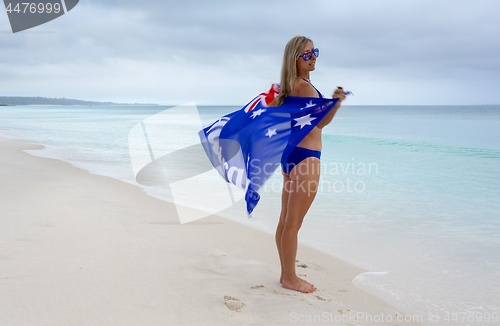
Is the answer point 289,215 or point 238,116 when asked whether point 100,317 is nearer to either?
point 289,215

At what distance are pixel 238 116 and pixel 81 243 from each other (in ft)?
7.08

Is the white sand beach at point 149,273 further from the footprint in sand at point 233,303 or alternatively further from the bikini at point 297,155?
the bikini at point 297,155

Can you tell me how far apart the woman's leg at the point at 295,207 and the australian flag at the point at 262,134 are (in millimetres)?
207

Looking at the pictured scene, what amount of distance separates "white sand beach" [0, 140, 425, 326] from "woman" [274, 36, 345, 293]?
1.41 ft

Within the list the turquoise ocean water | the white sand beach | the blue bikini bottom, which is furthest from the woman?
the turquoise ocean water

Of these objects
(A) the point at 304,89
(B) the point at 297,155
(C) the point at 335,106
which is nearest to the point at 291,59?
(A) the point at 304,89

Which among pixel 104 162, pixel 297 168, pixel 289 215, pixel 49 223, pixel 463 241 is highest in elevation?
pixel 297 168

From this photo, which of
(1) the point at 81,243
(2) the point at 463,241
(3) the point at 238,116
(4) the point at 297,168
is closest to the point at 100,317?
(1) the point at 81,243

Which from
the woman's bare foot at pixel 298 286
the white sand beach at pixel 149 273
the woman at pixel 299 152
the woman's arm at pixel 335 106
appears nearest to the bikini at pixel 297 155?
the woman at pixel 299 152

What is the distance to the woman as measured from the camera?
9.67ft

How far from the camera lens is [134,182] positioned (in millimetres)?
7961

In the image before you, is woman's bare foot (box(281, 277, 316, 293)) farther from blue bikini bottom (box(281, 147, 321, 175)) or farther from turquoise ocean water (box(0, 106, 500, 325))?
blue bikini bottom (box(281, 147, 321, 175))

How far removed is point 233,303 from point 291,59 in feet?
6.76

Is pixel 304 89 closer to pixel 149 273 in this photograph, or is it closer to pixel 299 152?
pixel 299 152
